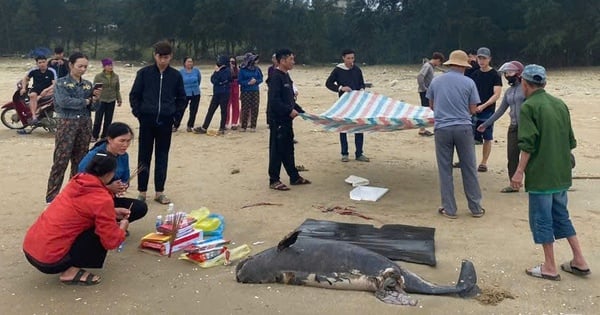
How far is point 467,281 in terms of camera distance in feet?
13.6

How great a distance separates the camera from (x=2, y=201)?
6.57 m

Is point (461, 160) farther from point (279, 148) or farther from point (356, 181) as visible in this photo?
point (279, 148)

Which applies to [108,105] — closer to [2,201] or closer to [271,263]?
[2,201]

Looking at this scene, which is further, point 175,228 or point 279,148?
point 279,148

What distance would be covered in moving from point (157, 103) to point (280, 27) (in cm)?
3076

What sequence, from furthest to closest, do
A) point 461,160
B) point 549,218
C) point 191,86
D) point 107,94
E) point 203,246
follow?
point 191,86 → point 107,94 → point 461,160 → point 203,246 → point 549,218

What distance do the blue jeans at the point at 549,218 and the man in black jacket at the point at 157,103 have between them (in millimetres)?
3457

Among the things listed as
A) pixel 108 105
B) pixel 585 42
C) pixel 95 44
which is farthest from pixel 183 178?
pixel 95 44

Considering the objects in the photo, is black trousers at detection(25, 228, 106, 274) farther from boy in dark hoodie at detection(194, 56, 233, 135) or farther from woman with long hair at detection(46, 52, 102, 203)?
boy in dark hoodie at detection(194, 56, 233, 135)

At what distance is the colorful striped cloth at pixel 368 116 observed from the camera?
6598 mm

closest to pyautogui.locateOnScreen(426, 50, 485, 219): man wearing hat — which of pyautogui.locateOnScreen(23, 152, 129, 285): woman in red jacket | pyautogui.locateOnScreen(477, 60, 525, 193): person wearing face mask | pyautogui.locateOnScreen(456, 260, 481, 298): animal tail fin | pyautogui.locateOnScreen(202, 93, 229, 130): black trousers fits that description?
pyautogui.locateOnScreen(477, 60, 525, 193): person wearing face mask

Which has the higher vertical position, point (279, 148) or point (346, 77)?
point (346, 77)

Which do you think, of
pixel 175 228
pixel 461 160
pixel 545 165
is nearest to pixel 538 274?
pixel 545 165

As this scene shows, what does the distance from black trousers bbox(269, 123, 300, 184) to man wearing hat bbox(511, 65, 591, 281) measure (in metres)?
3.09
